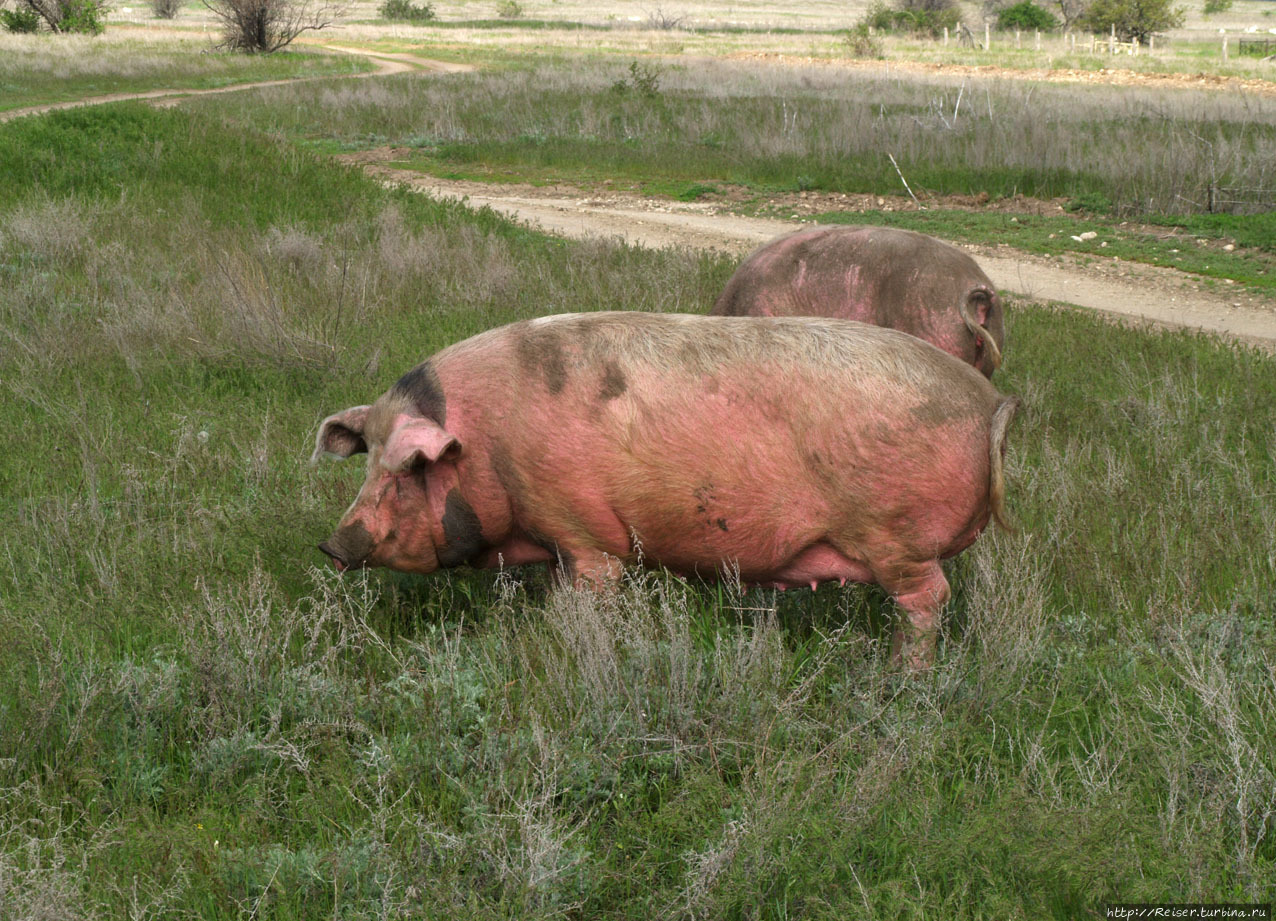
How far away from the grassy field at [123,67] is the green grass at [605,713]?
2511 centimetres

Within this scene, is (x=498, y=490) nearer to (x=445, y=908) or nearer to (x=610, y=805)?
(x=610, y=805)

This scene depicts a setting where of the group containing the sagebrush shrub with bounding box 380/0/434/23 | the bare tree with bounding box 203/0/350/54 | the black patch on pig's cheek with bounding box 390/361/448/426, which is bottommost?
the black patch on pig's cheek with bounding box 390/361/448/426

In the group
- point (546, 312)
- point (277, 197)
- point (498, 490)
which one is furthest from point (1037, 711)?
point (277, 197)

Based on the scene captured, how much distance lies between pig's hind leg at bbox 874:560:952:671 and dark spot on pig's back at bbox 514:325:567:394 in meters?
1.23

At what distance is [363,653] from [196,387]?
3986 mm

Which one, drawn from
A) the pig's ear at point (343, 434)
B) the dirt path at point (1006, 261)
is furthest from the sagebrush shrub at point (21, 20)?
the pig's ear at point (343, 434)

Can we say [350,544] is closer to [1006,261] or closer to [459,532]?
[459,532]

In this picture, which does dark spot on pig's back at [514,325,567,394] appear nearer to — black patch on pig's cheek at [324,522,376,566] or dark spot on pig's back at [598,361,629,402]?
dark spot on pig's back at [598,361,629,402]

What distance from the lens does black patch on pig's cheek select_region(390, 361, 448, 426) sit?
155 inches

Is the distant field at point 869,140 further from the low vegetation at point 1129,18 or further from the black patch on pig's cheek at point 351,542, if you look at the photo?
the low vegetation at point 1129,18

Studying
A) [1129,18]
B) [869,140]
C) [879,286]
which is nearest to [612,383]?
[879,286]

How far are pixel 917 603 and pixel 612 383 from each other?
127 cm

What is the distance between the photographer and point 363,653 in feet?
13.2

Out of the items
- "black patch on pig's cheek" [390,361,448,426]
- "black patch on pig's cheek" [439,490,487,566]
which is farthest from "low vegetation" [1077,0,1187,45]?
"black patch on pig's cheek" [439,490,487,566]
